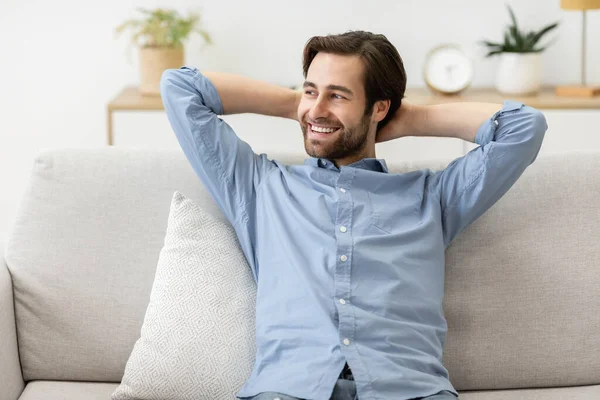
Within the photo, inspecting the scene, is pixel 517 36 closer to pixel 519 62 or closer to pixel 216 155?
pixel 519 62

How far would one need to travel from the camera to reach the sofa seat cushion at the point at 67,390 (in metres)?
2.00

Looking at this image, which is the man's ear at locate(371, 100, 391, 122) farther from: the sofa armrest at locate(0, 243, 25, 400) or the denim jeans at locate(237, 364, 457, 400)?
the sofa armrest at locate(0, 243, 25, 400)

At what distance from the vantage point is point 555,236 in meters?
2.13

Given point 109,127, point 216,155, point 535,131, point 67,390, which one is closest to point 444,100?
point 109,127

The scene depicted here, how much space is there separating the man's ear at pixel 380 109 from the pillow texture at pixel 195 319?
1.45 ft

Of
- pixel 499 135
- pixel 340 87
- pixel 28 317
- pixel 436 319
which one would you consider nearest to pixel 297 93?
pixel 340 87

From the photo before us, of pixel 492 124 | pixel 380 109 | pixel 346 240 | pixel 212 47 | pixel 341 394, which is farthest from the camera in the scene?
pixel 212 47

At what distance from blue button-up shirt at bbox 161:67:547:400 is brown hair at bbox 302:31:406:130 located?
164 millimetres

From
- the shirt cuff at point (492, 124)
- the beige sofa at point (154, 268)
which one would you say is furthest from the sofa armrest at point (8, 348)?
the shirt cuff at point (492, 124)

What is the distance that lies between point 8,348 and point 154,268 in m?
0.36

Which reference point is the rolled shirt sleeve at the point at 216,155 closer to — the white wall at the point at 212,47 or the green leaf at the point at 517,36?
the white wall at the point at 212,47

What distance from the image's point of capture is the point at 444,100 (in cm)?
360

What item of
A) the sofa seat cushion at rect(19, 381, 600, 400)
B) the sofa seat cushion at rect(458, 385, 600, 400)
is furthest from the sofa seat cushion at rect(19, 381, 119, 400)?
the sofa seat cushion at rect(458, 385, 600, 400)

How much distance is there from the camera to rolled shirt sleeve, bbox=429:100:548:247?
201 cm
